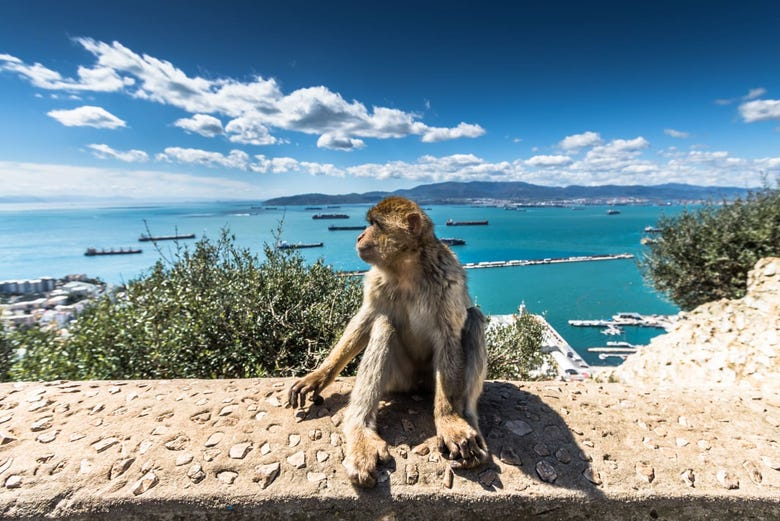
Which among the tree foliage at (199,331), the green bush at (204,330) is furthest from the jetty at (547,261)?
the green bush at (204,330)

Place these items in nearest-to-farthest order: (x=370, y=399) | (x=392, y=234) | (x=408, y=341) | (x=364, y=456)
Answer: (x=364, y=456) < (x=370, y=399) < (x=392, y=234) < (x=408, y=341)

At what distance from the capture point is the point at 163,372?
4.54 m

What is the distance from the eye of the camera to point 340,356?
2.83 metres

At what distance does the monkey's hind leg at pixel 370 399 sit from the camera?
2.37 meters

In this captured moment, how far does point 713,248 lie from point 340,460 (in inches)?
440

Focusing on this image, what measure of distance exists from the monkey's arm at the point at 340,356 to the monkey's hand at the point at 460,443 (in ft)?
2.84

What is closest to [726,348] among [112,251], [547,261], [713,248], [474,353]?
[713,248]

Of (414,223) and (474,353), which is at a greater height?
(414,223)

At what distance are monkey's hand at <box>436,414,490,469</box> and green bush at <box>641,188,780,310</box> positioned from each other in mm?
9576

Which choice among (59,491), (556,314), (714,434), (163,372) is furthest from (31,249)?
(556,314)

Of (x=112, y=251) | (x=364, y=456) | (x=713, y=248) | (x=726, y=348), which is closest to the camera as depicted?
(x=364, y=456)

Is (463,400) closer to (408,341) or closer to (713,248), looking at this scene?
(408,341)

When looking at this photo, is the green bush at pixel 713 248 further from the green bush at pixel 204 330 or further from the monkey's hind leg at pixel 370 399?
the monkey's hind leg at pixel 370 399

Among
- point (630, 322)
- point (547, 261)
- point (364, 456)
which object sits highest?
point (364, 456)
